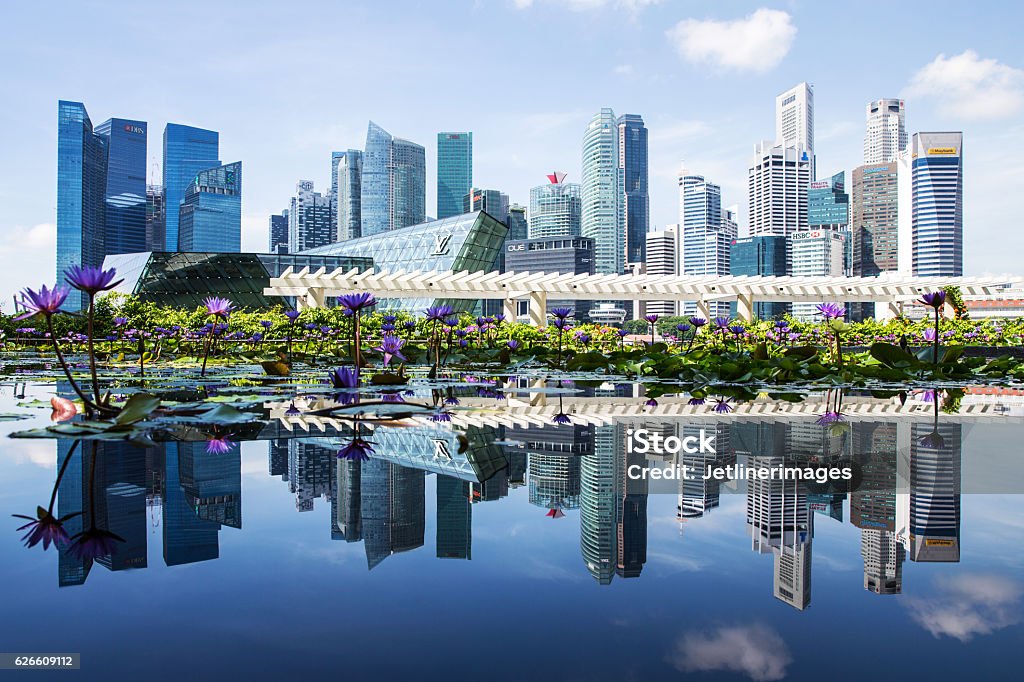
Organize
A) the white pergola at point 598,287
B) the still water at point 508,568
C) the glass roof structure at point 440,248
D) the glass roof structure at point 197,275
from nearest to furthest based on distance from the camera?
1. the still water at point 508,568
2. the white pergola at point 598,287
3. the glass roof structure at point 197,275
4. the glass roof structure at point 440,248

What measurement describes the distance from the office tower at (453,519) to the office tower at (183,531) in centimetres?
72

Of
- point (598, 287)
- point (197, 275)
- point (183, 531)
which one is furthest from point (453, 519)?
point (197, 275)

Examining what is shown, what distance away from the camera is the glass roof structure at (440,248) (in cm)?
4822

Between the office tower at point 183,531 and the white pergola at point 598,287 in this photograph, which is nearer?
the office tower at point 183,531

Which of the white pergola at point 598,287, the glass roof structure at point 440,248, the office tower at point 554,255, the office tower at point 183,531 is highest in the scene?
the office tower at point 554,255

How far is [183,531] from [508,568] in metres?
1.20

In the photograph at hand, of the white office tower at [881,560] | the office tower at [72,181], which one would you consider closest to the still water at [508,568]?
the white office tower at [881,560]

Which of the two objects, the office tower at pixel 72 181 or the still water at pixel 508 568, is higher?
the office tower at pixel 72 181

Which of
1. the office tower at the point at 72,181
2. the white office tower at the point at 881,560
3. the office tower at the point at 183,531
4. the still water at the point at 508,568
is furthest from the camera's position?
the office tower at the point at 72,181

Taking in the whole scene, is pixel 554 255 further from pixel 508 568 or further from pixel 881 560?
pixel 508 568

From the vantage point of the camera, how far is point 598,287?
31.9m

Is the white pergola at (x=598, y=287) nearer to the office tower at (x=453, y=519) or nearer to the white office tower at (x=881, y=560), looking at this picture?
the office tower at (x=453, y=519)

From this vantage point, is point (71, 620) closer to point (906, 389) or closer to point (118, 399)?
point (118, 399)

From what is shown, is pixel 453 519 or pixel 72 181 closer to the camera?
pixel 453 519
